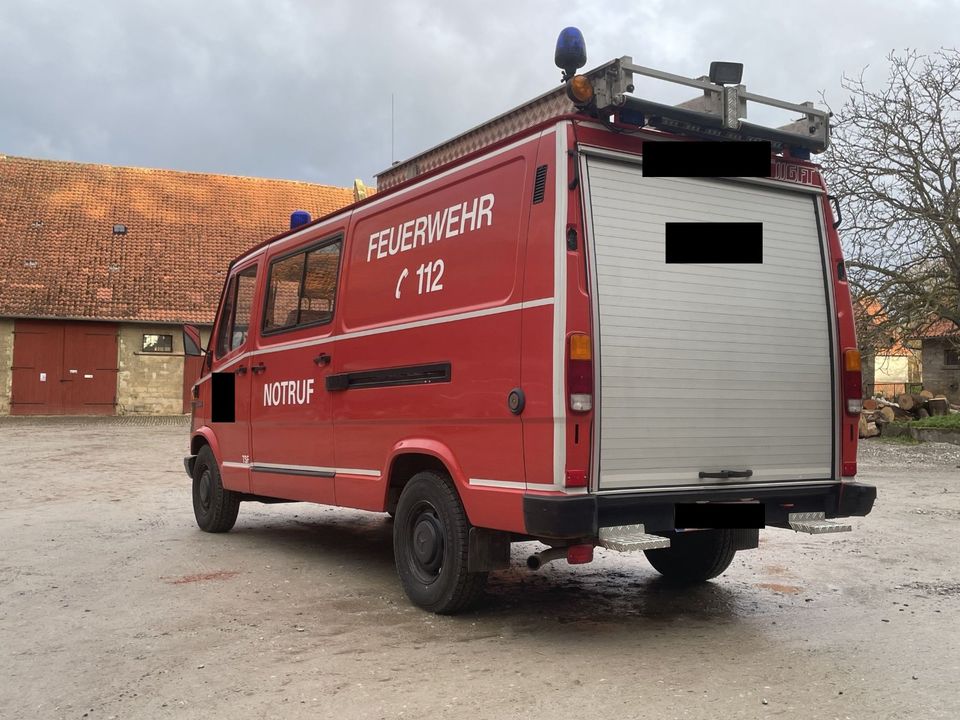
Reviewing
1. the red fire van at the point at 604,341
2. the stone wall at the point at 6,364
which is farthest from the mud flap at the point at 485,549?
the stone wall at the point at 6,364

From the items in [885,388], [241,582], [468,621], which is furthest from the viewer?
[885,388]

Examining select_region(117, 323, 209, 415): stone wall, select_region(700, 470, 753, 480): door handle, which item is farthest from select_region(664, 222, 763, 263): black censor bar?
select_region(117, 323, 209, 415): stone wall

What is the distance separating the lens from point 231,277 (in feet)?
27.9

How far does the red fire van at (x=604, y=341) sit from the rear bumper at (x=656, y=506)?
1cm

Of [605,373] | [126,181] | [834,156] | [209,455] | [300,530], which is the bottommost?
[300,530]

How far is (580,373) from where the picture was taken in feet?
14.7

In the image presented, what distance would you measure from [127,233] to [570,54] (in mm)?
27900

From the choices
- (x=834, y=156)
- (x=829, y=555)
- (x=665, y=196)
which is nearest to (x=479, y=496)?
(x=665, y=196)

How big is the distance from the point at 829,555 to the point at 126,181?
30.1m

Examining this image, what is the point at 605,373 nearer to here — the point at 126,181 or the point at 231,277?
the point at 231,277

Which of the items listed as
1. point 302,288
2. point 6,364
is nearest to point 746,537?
point 302,288

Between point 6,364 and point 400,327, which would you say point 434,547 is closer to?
point 400,327

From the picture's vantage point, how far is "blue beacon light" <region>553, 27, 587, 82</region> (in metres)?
4.79

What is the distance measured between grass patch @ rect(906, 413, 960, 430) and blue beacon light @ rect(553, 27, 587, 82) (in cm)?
1660
